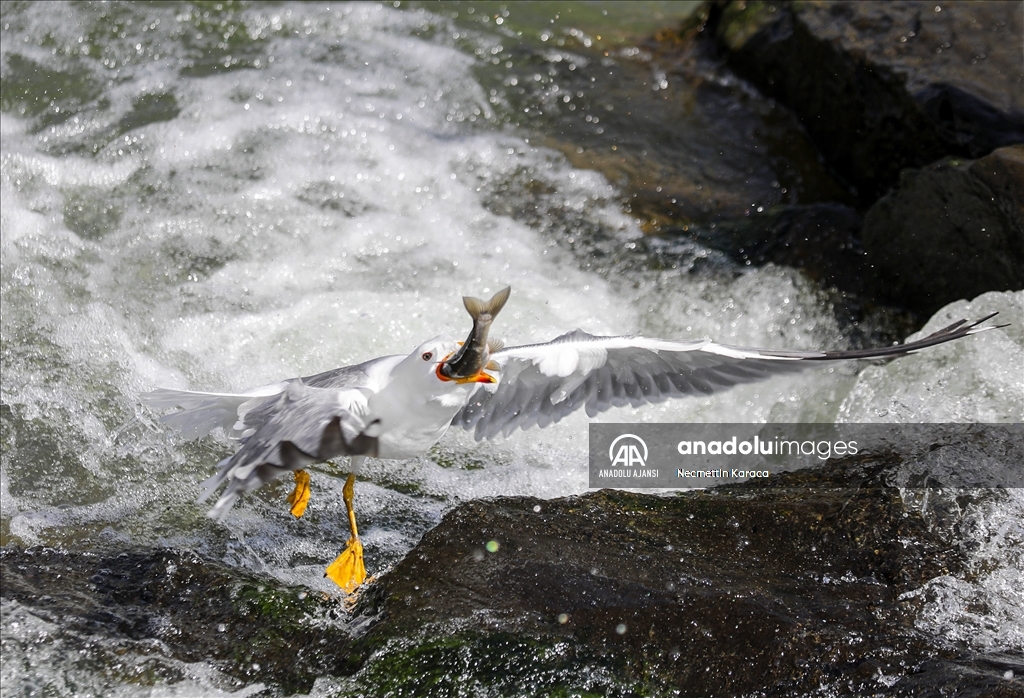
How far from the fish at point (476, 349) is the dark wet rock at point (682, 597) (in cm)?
72

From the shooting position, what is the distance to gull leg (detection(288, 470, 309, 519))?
359cm

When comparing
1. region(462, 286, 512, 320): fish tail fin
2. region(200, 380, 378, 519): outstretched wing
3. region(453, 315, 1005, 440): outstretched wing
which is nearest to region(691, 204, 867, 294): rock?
region(453, 315, 1005, 440): outstretched wing

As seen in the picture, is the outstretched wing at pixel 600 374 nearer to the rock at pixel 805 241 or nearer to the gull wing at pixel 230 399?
the gull wing at pixel 230 399

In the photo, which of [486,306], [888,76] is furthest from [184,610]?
[888,76]

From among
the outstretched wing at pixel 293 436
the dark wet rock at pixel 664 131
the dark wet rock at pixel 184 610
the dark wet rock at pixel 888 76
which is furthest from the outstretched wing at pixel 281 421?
the dark wet rock at pixel 888 76

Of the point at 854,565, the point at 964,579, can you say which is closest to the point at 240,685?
the point at 854,565

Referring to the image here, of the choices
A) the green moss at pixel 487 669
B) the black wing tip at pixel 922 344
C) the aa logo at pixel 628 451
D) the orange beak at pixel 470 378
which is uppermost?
Result: the black wing tip at pixel 922 344

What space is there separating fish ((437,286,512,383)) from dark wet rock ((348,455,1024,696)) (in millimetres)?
719

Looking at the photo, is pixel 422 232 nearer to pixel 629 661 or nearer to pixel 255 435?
pixel 255 435

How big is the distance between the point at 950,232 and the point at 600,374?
2.37 m

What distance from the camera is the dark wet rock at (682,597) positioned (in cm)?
276

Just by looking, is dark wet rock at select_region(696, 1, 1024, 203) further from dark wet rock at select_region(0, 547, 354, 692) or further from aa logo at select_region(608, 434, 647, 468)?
dark wet rock at select_region(0, 547, 354, 692)

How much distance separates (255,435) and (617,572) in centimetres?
130

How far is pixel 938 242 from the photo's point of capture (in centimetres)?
509
